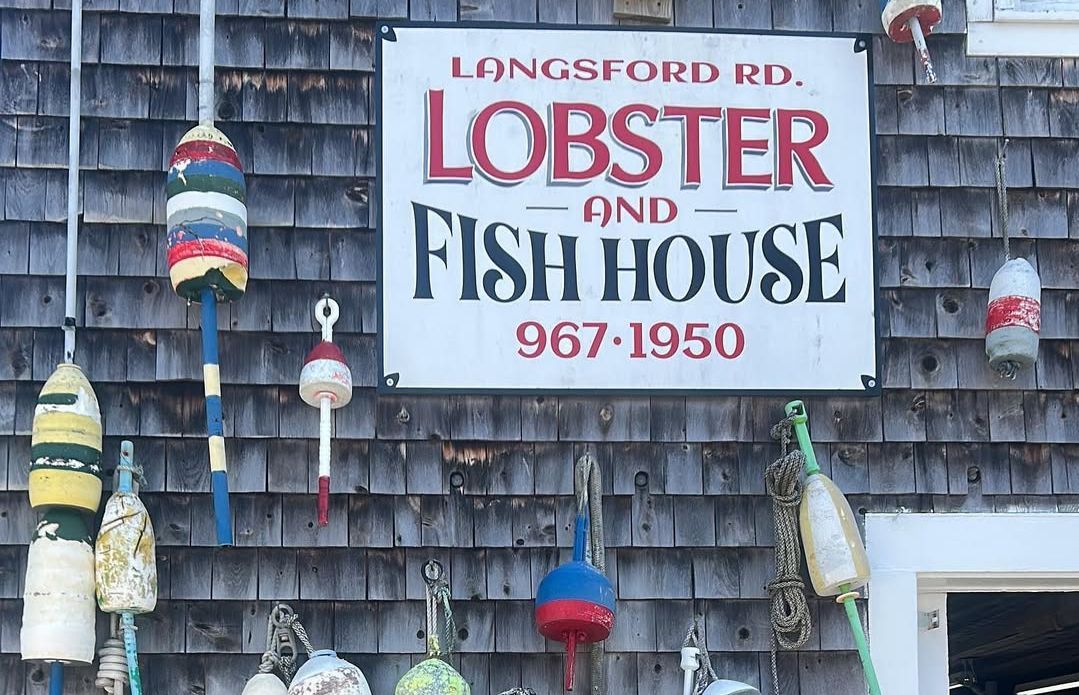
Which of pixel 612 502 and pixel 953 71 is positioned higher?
pixel 953 71

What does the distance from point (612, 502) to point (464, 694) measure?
0.69 m

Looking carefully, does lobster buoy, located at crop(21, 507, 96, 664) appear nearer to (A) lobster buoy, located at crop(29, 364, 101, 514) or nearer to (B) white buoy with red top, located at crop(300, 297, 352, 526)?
(A) lobster buoy, located at crop(29, 364, 101, 514)

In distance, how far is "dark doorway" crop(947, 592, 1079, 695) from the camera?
6.19 meters

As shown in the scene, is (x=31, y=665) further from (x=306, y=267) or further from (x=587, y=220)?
(x=587, y=220)

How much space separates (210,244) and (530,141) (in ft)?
3.12

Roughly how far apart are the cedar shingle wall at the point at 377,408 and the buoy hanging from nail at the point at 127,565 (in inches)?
4.1

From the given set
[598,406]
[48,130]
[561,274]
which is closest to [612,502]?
[598,406]

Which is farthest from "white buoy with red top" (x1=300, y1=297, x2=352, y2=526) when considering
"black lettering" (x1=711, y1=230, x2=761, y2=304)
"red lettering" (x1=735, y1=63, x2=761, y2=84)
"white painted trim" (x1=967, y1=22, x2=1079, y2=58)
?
"white painted trim" (x1=967, y1=22, x2=1079, y2=58)

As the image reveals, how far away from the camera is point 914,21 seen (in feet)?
14.7

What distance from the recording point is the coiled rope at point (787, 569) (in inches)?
164

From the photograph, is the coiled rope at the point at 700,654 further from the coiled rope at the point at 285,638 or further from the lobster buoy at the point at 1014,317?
the lobster buoy at the point at 1014,317

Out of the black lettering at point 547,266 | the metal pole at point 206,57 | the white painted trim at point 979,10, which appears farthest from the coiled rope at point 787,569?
the metal pole at point 206,57

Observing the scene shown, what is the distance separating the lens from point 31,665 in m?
4.10

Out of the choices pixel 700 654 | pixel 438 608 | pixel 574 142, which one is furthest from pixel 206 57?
pixel 700 654
